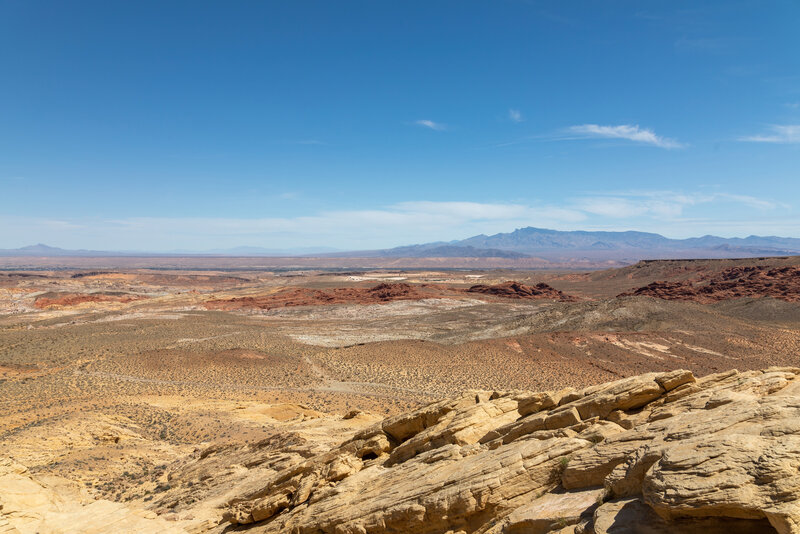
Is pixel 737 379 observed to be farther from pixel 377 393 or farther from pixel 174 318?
pixel 174 318

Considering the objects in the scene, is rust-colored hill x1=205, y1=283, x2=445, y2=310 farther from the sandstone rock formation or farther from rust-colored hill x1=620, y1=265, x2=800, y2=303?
the sandstone rock formation

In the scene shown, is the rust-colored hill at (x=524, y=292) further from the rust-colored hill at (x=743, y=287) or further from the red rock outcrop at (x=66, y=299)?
the red rock outcrop at (x=66, y=299)

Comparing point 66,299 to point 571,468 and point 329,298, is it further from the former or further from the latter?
point 571,468

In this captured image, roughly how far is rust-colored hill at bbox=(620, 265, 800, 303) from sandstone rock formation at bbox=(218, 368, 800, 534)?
265 ft

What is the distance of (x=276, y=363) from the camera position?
4100 cm

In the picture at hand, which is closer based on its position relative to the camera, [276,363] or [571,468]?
[571,468]

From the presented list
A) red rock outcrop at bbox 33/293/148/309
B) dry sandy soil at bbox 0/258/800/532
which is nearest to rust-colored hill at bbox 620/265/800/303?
dry sandy soil at bbox 0/258/800/532

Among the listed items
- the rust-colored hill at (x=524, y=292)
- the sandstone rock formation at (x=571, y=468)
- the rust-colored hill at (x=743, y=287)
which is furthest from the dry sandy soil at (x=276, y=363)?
the rust-colored hill at (x=524, y=292)

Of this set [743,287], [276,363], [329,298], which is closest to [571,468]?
[276,363]

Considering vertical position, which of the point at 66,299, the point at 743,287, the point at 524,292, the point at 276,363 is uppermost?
the point at 743,287

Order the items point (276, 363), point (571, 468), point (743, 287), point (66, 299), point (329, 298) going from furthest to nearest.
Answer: point (329, 298) → point (66, 299) → point (743, 287) → point (276, 363) → point (571, 468)

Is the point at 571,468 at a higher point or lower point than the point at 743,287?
higher

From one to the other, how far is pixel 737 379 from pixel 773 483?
6611mm

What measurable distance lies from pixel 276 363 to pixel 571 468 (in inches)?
1415
